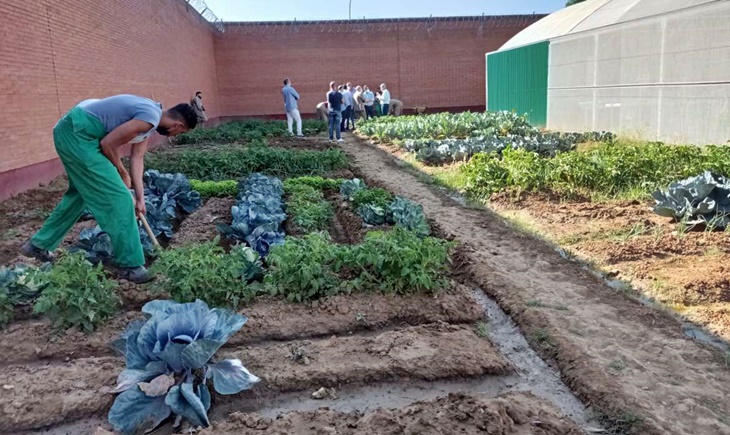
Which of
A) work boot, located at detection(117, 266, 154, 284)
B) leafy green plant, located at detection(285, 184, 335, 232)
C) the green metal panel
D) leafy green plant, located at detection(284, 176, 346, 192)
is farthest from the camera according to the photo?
the green metal panel

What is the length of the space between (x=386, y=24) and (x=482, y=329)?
982 inches

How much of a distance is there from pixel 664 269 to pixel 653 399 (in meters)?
2.12

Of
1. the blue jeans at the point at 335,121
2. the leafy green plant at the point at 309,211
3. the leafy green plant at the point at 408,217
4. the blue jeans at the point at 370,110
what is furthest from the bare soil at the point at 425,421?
the blue jeans at the point at 370,110

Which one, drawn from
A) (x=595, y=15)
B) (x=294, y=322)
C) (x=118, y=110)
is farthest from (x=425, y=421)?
(x=595, y=15)

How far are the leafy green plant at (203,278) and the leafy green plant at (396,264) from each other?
774mm

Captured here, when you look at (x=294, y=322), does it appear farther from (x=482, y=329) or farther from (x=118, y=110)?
(x=118, y=110)

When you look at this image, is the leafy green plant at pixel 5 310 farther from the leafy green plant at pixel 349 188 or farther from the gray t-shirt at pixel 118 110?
the leafy green plant at pixel 349 188

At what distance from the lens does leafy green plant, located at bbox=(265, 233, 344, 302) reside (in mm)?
3975

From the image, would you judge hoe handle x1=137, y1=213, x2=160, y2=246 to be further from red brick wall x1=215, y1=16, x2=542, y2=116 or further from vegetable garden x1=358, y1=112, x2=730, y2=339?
red brick wall x1=215, y1=16, x2=542, y2=116

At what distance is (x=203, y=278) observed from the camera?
12.6ft

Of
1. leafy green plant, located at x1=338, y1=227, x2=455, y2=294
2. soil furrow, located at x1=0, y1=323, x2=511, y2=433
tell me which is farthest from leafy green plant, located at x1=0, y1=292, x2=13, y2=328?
leafy green plant, located at x1=338, y1=227, x2=455, y2=294

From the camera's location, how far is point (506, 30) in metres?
27.1

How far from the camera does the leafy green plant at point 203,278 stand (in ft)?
12.5

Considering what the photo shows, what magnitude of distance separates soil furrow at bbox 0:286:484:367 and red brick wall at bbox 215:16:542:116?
23.6 m
